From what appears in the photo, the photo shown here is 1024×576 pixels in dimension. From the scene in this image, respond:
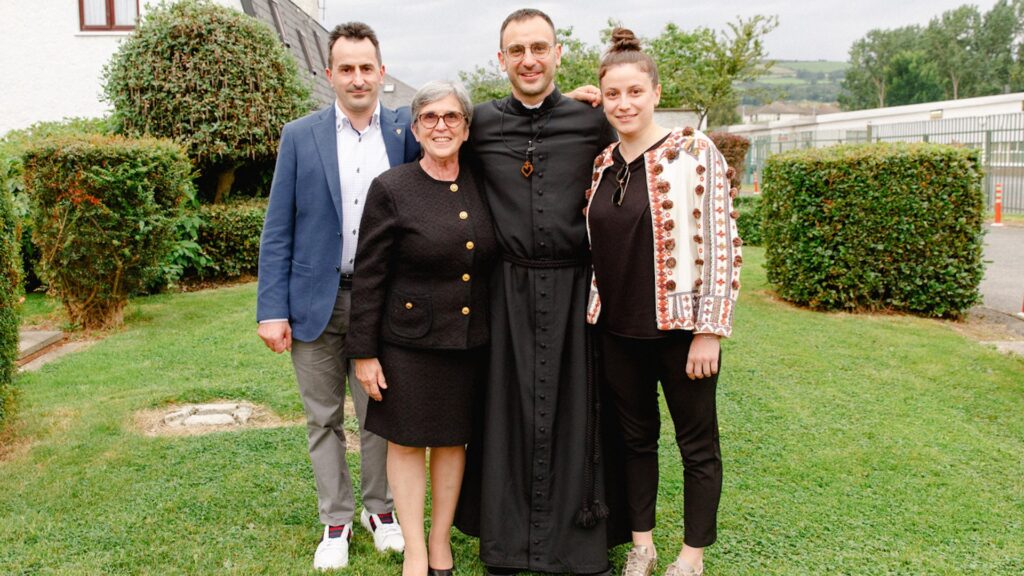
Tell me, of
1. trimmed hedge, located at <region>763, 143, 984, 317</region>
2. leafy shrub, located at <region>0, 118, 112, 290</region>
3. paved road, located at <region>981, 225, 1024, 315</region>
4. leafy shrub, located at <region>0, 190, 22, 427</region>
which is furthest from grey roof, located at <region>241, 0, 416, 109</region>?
leafy shrub, located at <region>0, 190, 22, 427</region>

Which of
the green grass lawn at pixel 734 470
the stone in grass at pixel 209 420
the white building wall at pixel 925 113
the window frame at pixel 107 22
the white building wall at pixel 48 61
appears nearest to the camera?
the green grass lawn at pixel 734 470

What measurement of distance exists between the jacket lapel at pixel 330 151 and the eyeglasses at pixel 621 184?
118 cm

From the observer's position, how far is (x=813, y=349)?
7.22 metres

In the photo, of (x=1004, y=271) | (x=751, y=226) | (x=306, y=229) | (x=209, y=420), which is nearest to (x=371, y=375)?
(x=306, y=229)

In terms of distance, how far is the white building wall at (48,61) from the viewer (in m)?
16.1

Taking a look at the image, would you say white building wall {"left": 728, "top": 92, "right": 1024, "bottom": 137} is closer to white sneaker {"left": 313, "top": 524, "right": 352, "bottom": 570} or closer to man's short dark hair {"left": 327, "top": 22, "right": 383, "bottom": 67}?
man's short dark hair {"left": 327, "top": 22, "right": 383, "bottom": 67}

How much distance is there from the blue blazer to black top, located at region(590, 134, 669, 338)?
96 cm

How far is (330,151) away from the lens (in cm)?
345

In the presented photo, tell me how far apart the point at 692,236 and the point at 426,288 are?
41.7 inches

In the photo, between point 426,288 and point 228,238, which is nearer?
point 426,288

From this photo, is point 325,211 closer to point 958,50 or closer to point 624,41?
point 624,41

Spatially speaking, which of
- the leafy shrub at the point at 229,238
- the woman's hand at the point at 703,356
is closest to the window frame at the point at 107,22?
the leafy shrub at the point at 229,238

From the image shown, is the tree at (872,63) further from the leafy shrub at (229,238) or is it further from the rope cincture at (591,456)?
the rope cincture at (591,456)

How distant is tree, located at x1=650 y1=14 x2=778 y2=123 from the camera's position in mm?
22469
